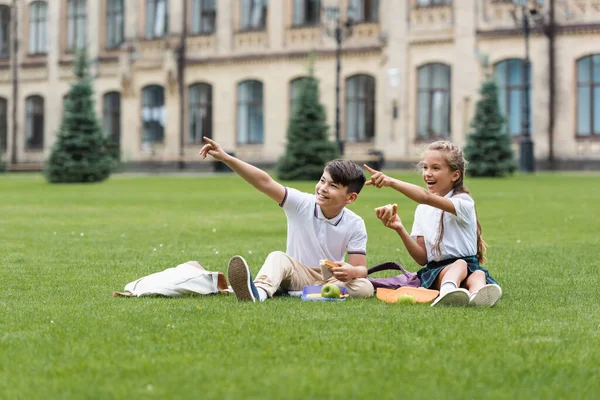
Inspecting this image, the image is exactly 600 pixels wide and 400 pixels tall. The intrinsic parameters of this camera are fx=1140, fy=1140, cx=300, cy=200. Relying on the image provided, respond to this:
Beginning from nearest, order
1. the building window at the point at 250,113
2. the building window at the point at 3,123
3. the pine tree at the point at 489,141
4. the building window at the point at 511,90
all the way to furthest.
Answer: the pine tree at the point at 489,141 < the building window at the point at 511,90 < the building window at the point at 250,113 < the building window at the point at 3,123

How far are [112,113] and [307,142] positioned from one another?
16502 millimetres

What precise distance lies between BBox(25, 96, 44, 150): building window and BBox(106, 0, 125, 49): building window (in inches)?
181

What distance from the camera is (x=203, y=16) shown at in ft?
154

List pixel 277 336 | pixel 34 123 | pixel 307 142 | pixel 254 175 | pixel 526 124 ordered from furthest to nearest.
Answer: pixel 34 123 < pixel 526 124 < pixel 307 142 < pixel 254 175 < pixel 277 336

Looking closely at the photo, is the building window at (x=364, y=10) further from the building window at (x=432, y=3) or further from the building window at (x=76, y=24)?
the building window at (x=76, y=24)

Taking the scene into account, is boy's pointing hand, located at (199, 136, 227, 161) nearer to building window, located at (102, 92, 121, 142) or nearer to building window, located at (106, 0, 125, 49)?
building window, located at (102, 92, 121, 142)

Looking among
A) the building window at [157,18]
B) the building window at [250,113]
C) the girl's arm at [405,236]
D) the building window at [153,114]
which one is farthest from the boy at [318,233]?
the building window at [157,18]

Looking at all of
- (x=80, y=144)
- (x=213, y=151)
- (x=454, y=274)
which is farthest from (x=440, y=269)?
(x=80, y=144)

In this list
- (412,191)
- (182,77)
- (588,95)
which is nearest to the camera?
(412,191)

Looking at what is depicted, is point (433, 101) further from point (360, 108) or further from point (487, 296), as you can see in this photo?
point (487, 296)

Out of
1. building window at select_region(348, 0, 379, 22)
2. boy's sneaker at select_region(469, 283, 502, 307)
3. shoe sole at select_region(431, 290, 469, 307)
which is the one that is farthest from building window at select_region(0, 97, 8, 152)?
boy's sneaker at select_region(469, 283, 502, 307)

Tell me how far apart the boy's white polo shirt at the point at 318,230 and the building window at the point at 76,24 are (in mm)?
43510

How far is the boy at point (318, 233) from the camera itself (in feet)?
25.3

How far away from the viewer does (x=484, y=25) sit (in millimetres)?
39750
